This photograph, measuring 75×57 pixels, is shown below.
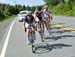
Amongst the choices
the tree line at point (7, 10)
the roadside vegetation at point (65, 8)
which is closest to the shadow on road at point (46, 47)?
the roadside vegetation at point (65, 8)

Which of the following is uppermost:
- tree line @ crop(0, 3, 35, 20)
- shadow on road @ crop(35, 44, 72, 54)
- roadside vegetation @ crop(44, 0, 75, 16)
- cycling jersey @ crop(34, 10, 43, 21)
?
cycling jersey @ crop(34, 10, 43, 21)

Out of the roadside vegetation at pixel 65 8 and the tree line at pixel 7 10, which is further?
the tree line at pixel 7 10

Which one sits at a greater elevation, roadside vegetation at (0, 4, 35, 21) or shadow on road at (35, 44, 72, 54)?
shadow on road at (35, 44, 72, 54)

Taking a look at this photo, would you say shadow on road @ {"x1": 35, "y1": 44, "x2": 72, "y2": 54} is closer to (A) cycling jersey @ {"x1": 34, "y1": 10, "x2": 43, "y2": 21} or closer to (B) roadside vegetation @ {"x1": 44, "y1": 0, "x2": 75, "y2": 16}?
(A) cycling jersey @ {"x1": 34, "y1": 10, "x2": 43, "y2": 21}

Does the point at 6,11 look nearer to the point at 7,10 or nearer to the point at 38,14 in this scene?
the point at 7,10

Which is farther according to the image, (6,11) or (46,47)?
(6,11)

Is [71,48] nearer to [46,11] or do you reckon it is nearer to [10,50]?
[10,50]

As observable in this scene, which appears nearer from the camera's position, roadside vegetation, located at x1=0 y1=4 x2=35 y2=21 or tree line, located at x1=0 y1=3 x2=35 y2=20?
roadside vegetation, located at x1=0 y1=4 x2=35 y2=21

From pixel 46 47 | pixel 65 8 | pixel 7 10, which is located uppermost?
pixel 46 47

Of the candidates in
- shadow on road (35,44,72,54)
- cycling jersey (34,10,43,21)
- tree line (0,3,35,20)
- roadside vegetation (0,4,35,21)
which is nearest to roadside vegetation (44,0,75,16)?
roadside vegetation (0,4,35,21)

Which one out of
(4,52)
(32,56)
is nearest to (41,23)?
(4,52)

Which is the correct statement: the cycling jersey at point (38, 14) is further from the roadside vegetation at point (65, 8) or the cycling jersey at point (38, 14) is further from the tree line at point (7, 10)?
the tree line at point (7, 10)

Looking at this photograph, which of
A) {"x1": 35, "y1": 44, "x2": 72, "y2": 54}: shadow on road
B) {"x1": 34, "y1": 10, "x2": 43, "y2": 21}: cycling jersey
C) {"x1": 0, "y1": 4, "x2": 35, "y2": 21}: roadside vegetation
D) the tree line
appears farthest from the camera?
the tree line

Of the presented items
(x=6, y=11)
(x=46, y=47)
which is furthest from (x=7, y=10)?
(x=46, y=47)
